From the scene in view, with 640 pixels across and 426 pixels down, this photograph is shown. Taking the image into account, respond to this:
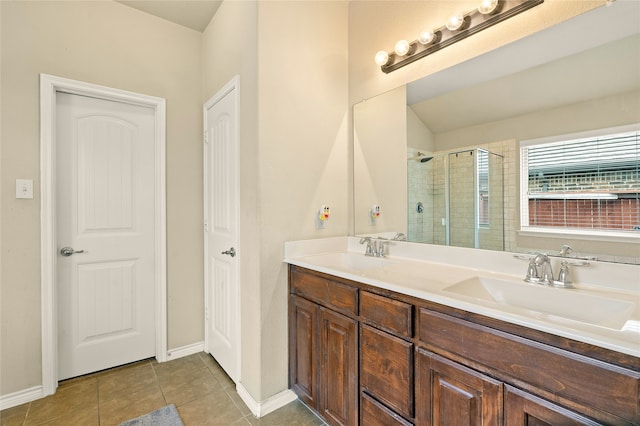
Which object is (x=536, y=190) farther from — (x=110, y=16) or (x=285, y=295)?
(x=110, y=16)

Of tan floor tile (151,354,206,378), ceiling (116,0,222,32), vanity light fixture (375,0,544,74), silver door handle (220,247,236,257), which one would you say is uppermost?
ceiling (116,0,222,32)

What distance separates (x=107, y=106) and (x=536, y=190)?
280 centimetres

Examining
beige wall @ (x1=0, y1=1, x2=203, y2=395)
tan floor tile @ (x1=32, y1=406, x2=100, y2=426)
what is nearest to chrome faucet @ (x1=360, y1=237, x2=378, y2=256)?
beige wall @ (x1=0, y1=1, x2=203, y2=395)

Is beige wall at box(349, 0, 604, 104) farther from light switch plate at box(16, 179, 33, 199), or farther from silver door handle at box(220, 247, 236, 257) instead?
light switch plate at box(16, 179, 33, 199)

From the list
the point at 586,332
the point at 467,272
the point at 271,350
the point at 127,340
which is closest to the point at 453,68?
the point at 467,272

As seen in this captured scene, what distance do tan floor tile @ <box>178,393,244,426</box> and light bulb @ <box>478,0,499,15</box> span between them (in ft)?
8.14

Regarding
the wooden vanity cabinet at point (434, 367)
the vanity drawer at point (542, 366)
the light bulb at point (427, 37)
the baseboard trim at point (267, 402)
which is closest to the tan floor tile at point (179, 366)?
the baseboard trim at point (267, 402)

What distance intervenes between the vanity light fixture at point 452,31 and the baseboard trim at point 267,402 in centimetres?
213

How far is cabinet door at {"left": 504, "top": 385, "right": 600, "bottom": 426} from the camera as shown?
80 cm

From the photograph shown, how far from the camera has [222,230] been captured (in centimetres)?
227

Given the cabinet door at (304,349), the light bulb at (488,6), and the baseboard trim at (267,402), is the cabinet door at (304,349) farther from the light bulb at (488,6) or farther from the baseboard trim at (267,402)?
the light bulb at (488,6)

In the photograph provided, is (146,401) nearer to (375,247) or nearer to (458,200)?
(375,247)

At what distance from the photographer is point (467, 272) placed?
1.48m

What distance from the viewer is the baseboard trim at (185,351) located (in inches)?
96.2
